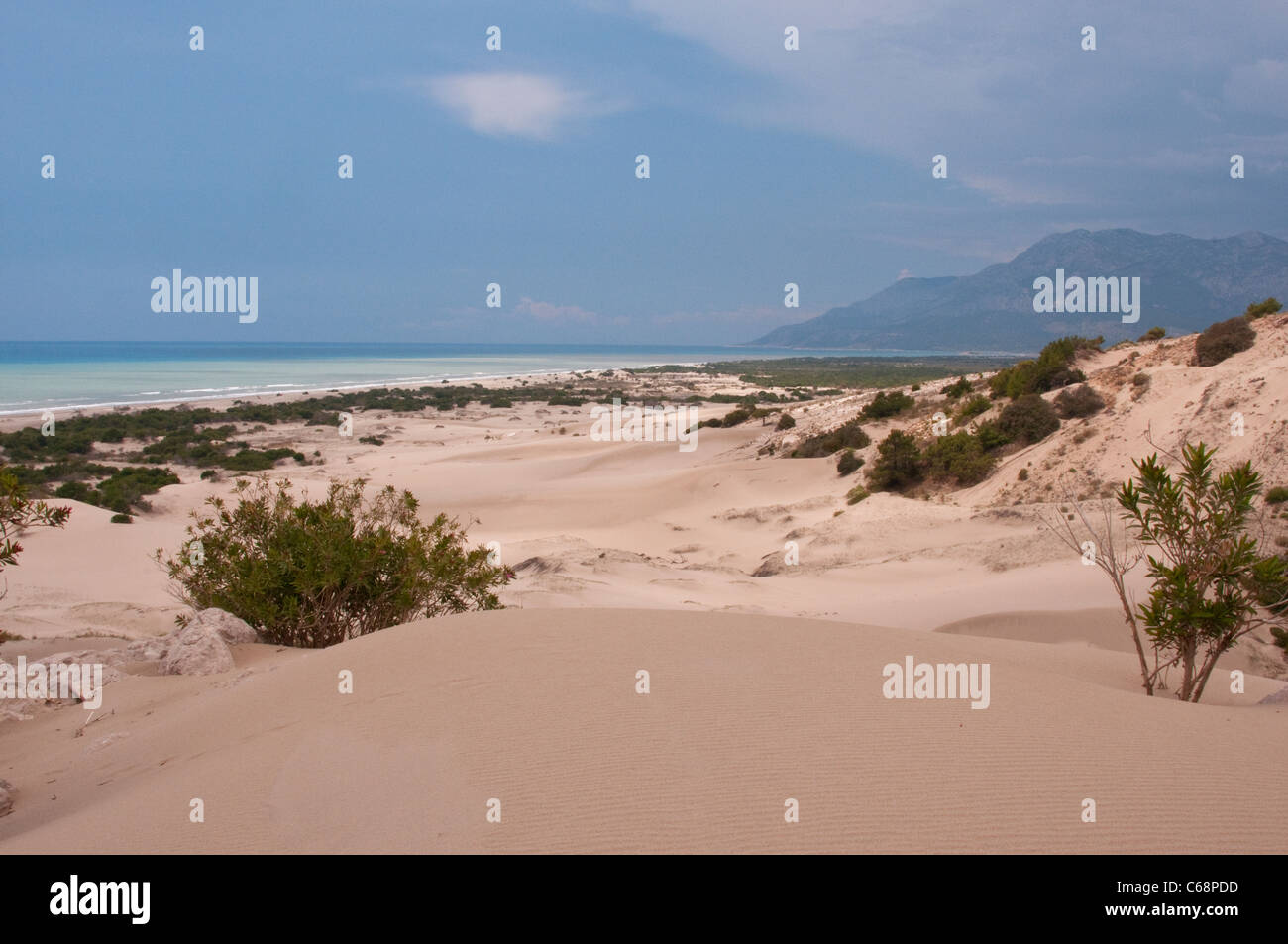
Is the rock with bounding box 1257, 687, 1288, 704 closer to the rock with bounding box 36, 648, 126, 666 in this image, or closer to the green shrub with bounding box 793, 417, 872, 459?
the rock with bounding box 36, 648, 126, 666

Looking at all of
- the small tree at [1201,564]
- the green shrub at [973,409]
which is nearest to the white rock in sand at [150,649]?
the small tree at [1201,564]

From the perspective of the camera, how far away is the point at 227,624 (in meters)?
9.52

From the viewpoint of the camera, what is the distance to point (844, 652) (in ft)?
25.4

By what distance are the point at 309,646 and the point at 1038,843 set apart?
8.44 metres

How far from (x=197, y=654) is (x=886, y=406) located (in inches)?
1066

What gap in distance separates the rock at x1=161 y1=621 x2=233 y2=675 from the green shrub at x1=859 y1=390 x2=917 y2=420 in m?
26.3

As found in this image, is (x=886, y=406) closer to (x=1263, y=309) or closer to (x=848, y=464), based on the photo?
(x=848, y=464)

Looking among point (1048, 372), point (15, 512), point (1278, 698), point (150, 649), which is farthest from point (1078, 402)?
point (15, 512)

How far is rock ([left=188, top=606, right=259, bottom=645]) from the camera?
Answer: 30.6 ft

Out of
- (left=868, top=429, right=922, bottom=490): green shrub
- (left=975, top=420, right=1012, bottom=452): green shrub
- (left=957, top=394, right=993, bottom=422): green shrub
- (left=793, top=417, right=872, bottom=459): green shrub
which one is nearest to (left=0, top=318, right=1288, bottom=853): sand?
(left=975, top=420, right=1012, bottom=452): green shrub

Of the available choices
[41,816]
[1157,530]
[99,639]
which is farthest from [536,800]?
[99,639]

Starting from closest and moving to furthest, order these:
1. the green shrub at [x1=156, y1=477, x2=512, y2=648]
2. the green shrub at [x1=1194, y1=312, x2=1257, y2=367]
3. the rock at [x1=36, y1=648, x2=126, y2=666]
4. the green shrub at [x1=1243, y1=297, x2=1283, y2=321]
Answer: the rock at [x1=36, y1=648, x2=126, y2=666] < the green shrub at [x1=156, y1=477, x2=512, y2=648] < the green shrub at [x1=1194, y1=312, x2=1257, y2=367] < the green shrub at [x1=1243, y1=297, x2=1283, y2=321]

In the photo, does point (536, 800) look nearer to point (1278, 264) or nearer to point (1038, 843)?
point (1038, 843)

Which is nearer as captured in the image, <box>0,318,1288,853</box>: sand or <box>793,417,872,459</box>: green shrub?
<box>0,318,1288,853</box>: sand
